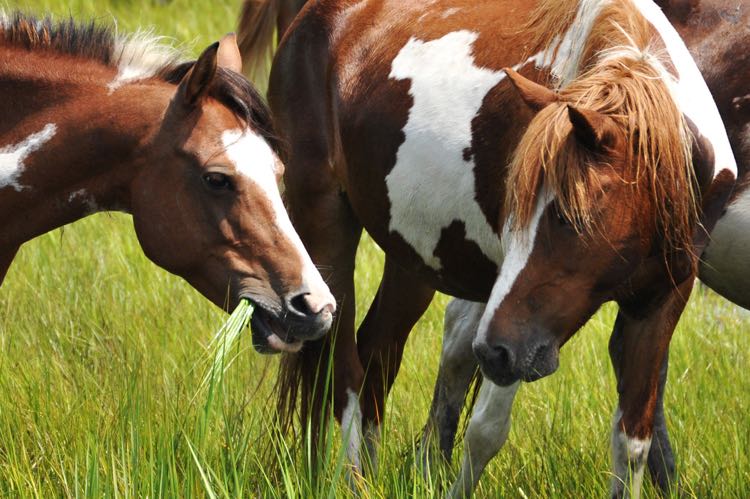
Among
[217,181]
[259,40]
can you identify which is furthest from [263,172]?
[259,40]

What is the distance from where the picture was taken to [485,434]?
4.06 m

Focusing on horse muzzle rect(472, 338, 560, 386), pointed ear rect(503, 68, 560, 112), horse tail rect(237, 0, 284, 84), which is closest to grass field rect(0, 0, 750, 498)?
horse muzzle rect(472, 338, 560, 386)

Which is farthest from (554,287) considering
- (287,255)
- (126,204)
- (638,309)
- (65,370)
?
(65,370)

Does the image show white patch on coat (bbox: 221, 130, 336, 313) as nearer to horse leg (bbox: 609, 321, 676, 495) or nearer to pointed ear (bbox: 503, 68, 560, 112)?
pointed ear (bbox: 503, 68, 560, 112)

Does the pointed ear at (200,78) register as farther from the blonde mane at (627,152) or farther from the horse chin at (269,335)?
the blonde mane at (627,152)

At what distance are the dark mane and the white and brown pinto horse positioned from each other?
737 mm

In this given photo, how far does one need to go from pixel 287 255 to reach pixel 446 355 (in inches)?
66.6

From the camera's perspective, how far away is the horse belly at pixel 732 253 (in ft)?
13.3

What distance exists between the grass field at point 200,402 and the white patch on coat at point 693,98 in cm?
103

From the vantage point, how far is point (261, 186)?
3.56 meters

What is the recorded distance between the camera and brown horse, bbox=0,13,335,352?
11.7 feet

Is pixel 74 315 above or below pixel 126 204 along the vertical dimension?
below

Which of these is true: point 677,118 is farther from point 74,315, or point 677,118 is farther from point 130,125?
point 74,315

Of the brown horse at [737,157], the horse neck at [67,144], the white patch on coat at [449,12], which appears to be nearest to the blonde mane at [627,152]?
the brown horse at [737,157]
